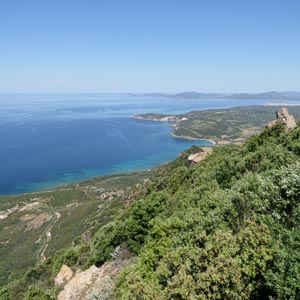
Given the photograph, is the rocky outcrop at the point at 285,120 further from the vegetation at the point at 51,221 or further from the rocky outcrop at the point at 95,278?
the rocky outcrop at the point at 95,278

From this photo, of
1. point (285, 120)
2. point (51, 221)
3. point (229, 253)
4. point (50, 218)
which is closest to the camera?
point (229, 253)

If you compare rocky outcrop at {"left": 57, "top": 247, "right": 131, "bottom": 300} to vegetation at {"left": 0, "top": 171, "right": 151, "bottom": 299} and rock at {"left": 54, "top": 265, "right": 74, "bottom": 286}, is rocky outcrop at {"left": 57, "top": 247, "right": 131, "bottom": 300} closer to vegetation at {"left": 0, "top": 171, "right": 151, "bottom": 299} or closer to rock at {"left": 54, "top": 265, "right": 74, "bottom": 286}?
rock at {"left": 54, "top": 265, "right": 74, "bottom": 286}

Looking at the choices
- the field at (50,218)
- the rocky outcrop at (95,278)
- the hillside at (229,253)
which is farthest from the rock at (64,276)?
the field at (50,218)

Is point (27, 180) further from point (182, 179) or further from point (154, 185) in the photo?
point (182, 179)

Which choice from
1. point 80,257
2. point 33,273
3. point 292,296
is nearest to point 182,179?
point 80,257

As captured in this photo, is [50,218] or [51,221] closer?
[51,221]

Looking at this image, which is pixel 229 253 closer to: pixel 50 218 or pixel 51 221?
pixel 51 221

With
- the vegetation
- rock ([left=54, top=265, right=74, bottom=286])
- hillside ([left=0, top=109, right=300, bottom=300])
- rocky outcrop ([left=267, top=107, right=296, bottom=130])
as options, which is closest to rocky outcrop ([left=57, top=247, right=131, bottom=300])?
hillside ([left=0, top=109, right=300, bottom=300])

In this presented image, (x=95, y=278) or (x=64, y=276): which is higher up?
(x=95, y=278)

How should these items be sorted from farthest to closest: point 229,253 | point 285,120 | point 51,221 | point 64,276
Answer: point 51,221 < point 285,120 < point 64,276 < point 229,253

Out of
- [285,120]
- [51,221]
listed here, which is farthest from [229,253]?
[51,221]

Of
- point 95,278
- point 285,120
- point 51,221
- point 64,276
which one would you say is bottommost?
point 51,221

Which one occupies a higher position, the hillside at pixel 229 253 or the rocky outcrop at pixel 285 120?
the rocky outcrop at pixel 285 120

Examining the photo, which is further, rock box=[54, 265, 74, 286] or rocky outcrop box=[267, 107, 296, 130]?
rocky outcrop box=[267, 107, 296, 130]
